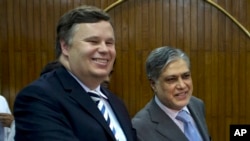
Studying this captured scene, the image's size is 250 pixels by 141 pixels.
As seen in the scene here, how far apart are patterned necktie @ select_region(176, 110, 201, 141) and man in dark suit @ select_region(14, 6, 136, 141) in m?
0.62

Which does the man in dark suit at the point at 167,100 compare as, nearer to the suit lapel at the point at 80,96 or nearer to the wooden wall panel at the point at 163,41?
the suit lapel at the point at 80,96

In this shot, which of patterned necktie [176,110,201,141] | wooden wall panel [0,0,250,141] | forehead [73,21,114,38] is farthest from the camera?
wooden wall panel [0,0,250,141]

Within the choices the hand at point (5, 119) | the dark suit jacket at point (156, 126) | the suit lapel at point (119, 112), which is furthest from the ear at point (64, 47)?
the hand at point (5, 119)

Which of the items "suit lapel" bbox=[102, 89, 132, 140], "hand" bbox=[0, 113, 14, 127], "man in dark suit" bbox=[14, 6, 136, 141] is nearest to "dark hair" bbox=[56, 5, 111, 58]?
"man in dark suit" bbox=[14, 6, 136, 141]

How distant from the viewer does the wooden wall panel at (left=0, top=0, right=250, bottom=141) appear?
→ 4.67 m

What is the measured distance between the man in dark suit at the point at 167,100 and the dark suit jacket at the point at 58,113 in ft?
2.05

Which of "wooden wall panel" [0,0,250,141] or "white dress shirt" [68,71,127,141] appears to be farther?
"wooden wall panel" [0,0,250,141]

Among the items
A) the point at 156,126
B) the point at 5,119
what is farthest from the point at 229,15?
the point at 156,126

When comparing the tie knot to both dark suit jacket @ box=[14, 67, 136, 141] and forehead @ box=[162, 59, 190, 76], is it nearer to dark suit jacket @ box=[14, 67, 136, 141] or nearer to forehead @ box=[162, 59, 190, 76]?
forehead @ box=[162, 59, 190, 76]

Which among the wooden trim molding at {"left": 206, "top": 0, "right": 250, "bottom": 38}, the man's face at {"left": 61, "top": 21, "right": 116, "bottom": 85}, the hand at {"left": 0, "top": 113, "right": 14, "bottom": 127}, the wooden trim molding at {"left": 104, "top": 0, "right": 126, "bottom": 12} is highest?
the wooden trim molding at {"left": 104, "top": 0, "right": 126, "bottom": 12}

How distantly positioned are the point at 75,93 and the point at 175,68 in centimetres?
75

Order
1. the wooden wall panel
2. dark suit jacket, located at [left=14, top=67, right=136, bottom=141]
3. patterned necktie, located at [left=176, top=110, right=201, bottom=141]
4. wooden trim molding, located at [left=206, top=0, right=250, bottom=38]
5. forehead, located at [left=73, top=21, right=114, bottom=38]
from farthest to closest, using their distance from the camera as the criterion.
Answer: the wooden wall panel < wooden trim molding, located at [left=206, top=0, right=250, bottom=38] < patterned necktie, located at [left=176, top=110, right=201, bottom=141] < forehead, located at [left=73, top=21, right=114, bottom=38] < dark suit jacket, located at [left=14, top=67, right=136, bottom=141]

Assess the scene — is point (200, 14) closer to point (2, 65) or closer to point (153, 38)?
point (153, 38)

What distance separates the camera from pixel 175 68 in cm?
188
